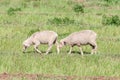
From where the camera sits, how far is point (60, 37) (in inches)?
656

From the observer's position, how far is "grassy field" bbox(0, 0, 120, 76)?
11.7 meters

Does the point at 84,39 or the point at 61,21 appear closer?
the point at 84,39

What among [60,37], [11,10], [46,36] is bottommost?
[60,37]

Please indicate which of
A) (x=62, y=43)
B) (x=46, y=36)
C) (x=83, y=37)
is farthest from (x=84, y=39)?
(x=46, y=36)

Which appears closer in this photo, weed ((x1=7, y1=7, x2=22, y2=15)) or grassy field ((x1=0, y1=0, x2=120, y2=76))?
grassy field ((x1=0, y1=0, x2=120, y2=76))

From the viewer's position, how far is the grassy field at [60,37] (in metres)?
11.7

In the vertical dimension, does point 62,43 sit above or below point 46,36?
below

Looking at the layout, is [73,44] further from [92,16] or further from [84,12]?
[84,12]

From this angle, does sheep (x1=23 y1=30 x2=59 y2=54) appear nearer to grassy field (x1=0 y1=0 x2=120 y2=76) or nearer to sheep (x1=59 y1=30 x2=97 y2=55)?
grassy field (x1=0 y1=0 x2=120 y2=76)

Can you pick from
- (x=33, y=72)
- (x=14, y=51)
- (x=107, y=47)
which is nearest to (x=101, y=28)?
(x=107, y=47)

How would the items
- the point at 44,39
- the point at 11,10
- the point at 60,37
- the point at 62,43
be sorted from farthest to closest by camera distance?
the point at 11,10
the point at 60,37
the point at 62,43
the point at 44,39

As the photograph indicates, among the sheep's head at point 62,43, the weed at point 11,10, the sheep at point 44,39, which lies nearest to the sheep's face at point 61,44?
the sheep's head at point 62,43

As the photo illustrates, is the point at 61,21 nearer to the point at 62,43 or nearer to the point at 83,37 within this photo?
the point at 62,43

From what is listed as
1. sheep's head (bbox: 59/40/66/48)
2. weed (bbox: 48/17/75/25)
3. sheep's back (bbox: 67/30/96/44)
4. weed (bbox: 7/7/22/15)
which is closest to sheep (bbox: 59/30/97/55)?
sheep's back (bbox: 67/30/96/44)
